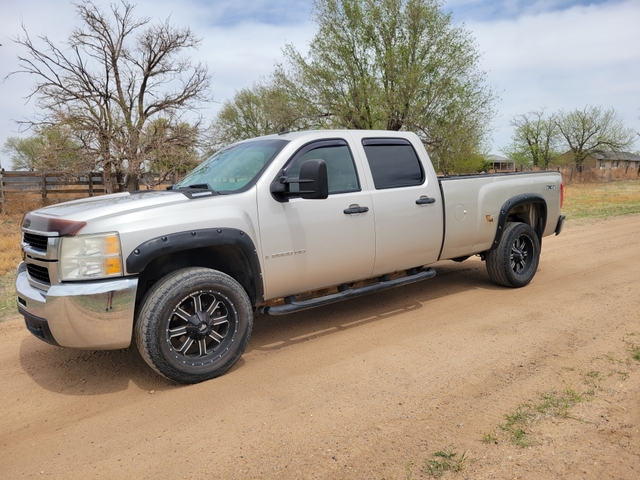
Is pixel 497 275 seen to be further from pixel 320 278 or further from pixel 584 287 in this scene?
pixel 320 278

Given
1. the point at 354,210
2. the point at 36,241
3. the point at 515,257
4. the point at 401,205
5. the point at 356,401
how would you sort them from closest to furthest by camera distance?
the point at 356,401, the point at 36,241, the point at 354,210, the point at 401,205, the point at 515,257

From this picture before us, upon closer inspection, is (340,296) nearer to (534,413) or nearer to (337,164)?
(337,164)

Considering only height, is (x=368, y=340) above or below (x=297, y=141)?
below

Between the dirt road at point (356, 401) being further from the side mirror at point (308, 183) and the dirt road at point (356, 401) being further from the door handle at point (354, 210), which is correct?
the side mirror at point (308, 183)

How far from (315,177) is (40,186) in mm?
21463

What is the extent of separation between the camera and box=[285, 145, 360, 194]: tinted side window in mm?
4572

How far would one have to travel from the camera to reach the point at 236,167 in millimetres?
4590

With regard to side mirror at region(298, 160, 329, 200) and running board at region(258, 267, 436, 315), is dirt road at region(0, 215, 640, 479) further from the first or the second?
side mirror at region(298, 160, 329, 200)

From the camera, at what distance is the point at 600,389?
340cm

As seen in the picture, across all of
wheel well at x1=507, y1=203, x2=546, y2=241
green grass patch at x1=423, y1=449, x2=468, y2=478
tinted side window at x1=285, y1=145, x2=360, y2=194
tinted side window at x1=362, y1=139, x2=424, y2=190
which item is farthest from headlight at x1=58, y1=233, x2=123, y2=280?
wheel well at x1=507, y1=203, x2=546, y2=241

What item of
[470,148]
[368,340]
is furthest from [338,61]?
[368,340]

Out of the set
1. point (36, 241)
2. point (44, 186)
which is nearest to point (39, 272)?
point (36, 241)

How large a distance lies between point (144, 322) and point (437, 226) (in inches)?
126

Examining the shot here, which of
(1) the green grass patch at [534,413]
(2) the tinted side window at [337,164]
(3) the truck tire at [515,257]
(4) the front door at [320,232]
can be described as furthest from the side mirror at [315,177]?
(3) the truck tire at [515,257]
